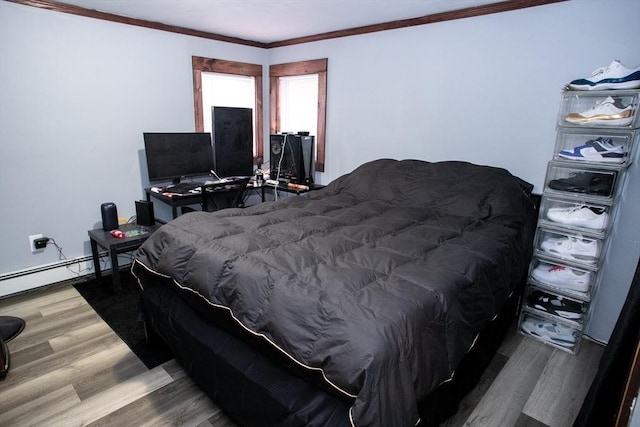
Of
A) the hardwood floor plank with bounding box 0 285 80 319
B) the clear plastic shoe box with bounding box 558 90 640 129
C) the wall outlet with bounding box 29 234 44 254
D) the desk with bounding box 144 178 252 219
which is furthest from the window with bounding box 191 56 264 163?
the clear plastic shoe box with bounding box 558 90 640 129

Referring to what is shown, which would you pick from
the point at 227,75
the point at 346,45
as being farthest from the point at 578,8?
the point at 227,75

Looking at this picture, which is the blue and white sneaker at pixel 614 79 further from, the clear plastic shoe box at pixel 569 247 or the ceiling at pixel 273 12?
the ceiling at pixel 273 12

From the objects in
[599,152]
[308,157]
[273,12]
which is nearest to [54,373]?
[308,157]

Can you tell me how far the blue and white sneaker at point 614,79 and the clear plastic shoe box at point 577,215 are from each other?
0.66 metres

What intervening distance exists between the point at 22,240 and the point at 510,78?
13.4 ft

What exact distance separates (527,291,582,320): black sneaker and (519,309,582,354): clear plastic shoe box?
1.8 inches

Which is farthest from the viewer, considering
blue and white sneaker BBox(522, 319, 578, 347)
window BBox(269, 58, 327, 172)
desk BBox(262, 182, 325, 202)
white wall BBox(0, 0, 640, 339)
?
window BBox(269, 58, 327, 172)

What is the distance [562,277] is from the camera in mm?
2334

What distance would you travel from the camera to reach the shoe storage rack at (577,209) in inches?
83.2

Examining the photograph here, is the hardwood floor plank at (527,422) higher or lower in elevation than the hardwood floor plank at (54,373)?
higher

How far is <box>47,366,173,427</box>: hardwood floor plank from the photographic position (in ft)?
Result: 5.80

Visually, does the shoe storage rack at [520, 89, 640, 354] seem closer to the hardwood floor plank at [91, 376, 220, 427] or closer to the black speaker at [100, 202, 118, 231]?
the hardwood floor plank at [91, 376, 220, 427]

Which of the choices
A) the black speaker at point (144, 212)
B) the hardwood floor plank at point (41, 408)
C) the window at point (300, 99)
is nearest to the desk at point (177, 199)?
the black speaker at point (144, 212)

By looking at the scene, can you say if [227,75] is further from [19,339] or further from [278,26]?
[19,339]
